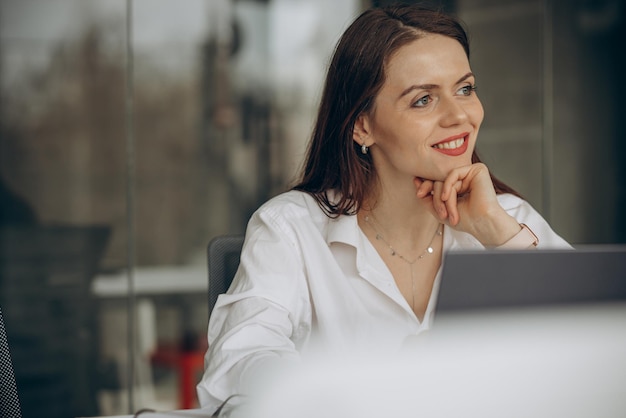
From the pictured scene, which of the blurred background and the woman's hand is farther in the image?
the blurred background

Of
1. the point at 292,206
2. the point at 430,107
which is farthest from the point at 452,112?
the point at 292,206

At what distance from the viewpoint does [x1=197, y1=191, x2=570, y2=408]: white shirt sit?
146 centimetres

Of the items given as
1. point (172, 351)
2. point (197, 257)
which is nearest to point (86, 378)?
point (172, 351)

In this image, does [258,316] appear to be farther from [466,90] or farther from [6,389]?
[466,90]

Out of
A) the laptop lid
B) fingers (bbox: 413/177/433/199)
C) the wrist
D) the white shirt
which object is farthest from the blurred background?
the laptop lid

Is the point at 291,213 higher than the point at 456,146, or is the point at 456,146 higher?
the point at 456,146

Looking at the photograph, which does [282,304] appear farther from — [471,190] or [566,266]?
[566,266]

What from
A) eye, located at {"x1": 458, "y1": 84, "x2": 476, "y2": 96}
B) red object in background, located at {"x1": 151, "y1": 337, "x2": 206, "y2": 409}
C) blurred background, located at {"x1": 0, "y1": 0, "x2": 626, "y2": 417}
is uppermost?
eye, located at {"x1": 458, "y1": 84, "x2": 476, "y2": 96}

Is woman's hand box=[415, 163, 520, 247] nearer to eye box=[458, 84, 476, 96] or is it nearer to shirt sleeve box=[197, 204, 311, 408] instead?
eye box=[458, 84, 476, 96]

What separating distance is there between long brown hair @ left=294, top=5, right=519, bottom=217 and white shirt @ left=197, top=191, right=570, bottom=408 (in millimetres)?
92

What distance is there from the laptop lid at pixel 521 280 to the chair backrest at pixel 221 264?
3.13 ft

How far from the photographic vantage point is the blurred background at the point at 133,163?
135 inches

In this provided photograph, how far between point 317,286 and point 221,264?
0.69ft

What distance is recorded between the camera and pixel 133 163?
141 inches
